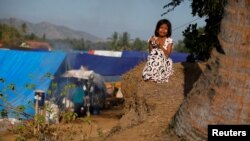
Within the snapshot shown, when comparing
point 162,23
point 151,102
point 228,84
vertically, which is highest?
point 162,23

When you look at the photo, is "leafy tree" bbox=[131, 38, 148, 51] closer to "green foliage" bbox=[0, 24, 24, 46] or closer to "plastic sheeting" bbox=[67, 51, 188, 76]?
"green foliage" bbox=[0, 24, 24, 46]

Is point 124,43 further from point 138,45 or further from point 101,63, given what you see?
point 101,63

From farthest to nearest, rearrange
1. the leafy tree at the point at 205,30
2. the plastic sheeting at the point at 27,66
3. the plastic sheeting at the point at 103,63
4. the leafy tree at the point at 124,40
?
the leafy tree at the point at 124,40 → the plastic sheeting at the point at 103,63 → the plastic sheeting at the point at 27,66 → the leafy tree at the point at 205,30

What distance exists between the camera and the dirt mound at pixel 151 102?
18.1ft

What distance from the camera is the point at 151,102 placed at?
661cm

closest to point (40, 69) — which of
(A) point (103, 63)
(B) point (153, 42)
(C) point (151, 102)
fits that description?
(A) point (103, 63)

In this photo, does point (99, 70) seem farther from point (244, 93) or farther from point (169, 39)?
point (244, 93)

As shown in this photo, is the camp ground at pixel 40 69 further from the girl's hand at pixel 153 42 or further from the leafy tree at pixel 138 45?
the leafy tree at pixel 138 45

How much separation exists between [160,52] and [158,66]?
0.71 feet

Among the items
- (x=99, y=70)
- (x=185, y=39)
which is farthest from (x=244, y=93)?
(x=99, y=70)

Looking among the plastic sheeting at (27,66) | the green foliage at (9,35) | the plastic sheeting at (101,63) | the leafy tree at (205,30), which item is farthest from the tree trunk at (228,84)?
the green foliage at (9,35)

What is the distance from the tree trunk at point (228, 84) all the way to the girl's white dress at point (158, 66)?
2506mm

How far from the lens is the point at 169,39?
7004 millimetres

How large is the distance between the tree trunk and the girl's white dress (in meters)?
2.51
